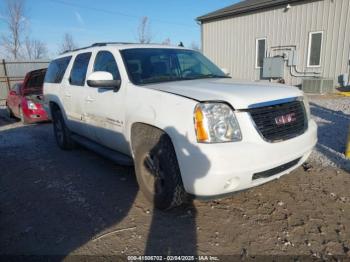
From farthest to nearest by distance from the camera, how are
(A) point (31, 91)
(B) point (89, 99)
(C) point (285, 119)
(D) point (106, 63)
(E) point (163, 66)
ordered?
(A) point (31, 91), (B) point (89, 99), (D) point (106, 63), (E) point (163, 66), (C) point (285, 119)

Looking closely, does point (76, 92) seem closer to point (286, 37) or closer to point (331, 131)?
point (331, 131)

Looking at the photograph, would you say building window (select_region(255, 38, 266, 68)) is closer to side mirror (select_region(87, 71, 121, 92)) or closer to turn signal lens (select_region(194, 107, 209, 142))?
side mirror (select_region(87, 71, 121, 92))

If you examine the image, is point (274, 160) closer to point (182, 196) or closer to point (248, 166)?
point (248, 166)

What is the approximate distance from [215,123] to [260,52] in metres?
14.0

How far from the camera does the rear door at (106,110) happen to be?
3.74 meters

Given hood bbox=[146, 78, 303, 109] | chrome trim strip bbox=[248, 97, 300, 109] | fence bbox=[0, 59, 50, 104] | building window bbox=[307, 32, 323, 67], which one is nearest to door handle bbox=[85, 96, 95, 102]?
hood bbox=[146, 78, 303, 109]

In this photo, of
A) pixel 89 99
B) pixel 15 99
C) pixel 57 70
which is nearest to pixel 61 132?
pixel 57 70

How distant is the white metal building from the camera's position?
40.4 ft

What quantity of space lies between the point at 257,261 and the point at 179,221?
97 cm

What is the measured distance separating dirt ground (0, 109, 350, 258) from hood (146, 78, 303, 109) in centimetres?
128

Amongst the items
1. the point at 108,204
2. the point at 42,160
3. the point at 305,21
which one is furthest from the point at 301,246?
the point at 305,21

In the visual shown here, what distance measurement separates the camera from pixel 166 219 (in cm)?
321

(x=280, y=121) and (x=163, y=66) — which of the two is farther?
(x=163, y=66)

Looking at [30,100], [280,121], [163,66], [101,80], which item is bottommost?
[30,100]
